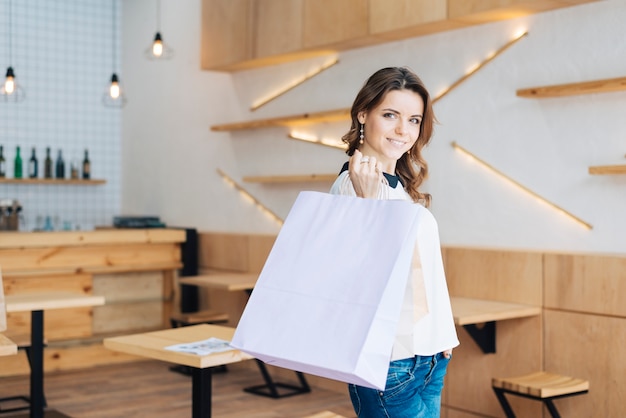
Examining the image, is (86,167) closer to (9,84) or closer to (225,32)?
(9,84)

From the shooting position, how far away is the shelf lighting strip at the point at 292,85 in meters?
5.05

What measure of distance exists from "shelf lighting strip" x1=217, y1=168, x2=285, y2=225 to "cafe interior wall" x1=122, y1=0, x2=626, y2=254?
3 cm

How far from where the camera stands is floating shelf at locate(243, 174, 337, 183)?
4.89m

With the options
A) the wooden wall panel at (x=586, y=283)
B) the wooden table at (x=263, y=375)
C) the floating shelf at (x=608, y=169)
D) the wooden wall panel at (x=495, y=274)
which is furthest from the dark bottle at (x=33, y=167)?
the floating shelf at (x=608, y=169)

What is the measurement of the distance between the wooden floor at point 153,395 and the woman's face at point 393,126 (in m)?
2.97

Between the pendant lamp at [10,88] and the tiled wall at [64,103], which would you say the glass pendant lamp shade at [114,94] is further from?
the tiled wall at [64,103]

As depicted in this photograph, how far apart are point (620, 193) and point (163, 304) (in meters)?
3.56

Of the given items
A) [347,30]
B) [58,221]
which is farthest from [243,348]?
[58,221]

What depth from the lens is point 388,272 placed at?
1.32 meters

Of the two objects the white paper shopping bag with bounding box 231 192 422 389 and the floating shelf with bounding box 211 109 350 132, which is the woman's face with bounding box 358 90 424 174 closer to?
the white paper shopping bag with bounding box 231 192 422 389

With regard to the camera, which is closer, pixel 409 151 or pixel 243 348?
pixel 243 348

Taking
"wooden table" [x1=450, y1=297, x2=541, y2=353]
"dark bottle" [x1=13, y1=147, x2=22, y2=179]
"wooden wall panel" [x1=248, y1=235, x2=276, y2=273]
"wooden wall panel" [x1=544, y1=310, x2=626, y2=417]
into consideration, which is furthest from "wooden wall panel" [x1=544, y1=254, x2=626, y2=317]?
"dark bottle" [x1=13, y1=147, x2=22, y2=179]

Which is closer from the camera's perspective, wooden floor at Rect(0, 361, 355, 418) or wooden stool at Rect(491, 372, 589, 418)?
wooden stool at Rect(491, 372, 589, 418)

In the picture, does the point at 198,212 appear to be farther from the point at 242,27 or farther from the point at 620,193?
the point at 620,193
